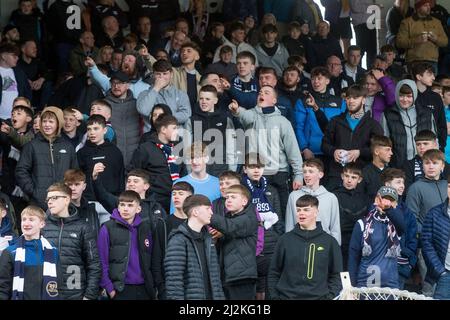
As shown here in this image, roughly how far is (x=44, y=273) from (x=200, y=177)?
258 centimetres

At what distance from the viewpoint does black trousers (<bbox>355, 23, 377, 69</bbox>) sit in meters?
19.4

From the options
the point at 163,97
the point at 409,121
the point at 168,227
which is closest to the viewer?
the point at 168,227

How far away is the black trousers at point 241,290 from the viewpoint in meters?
11.9

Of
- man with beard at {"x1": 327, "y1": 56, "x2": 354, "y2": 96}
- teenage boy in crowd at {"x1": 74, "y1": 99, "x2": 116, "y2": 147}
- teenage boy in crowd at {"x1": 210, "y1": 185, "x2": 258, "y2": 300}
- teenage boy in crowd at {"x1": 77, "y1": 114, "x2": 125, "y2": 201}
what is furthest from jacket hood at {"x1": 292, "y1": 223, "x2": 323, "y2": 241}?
man with beard at {"x1": 327, "y1": 56, "x2": 354, "y2": 96}

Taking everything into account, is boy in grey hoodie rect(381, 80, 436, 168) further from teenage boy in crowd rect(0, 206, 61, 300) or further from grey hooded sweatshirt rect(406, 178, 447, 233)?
teenage boy in crowd rect(0, 206, 61, 300)

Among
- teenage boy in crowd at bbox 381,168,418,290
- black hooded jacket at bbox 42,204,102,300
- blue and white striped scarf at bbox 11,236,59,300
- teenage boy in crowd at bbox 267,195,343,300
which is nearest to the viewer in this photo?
blue and white striped scarf at bbox 11,236,59,300

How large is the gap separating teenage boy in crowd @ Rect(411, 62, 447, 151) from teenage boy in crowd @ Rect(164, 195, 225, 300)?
16.3 feet

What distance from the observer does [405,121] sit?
49.7 feet

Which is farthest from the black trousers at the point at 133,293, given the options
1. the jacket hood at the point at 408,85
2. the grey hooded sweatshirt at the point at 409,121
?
the jacket hood at the point at 408,85

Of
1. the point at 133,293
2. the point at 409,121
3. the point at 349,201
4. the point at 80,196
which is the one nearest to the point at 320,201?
the point at 349,201

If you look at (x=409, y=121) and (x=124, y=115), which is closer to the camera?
(x=124, y=115)

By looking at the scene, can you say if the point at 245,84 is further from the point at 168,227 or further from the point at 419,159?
the point at 168,227

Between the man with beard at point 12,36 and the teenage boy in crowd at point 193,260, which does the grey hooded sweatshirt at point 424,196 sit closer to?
the teenage boy in crowd at point 193,260

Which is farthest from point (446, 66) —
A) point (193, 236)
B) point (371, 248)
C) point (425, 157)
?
point (193, 236)
